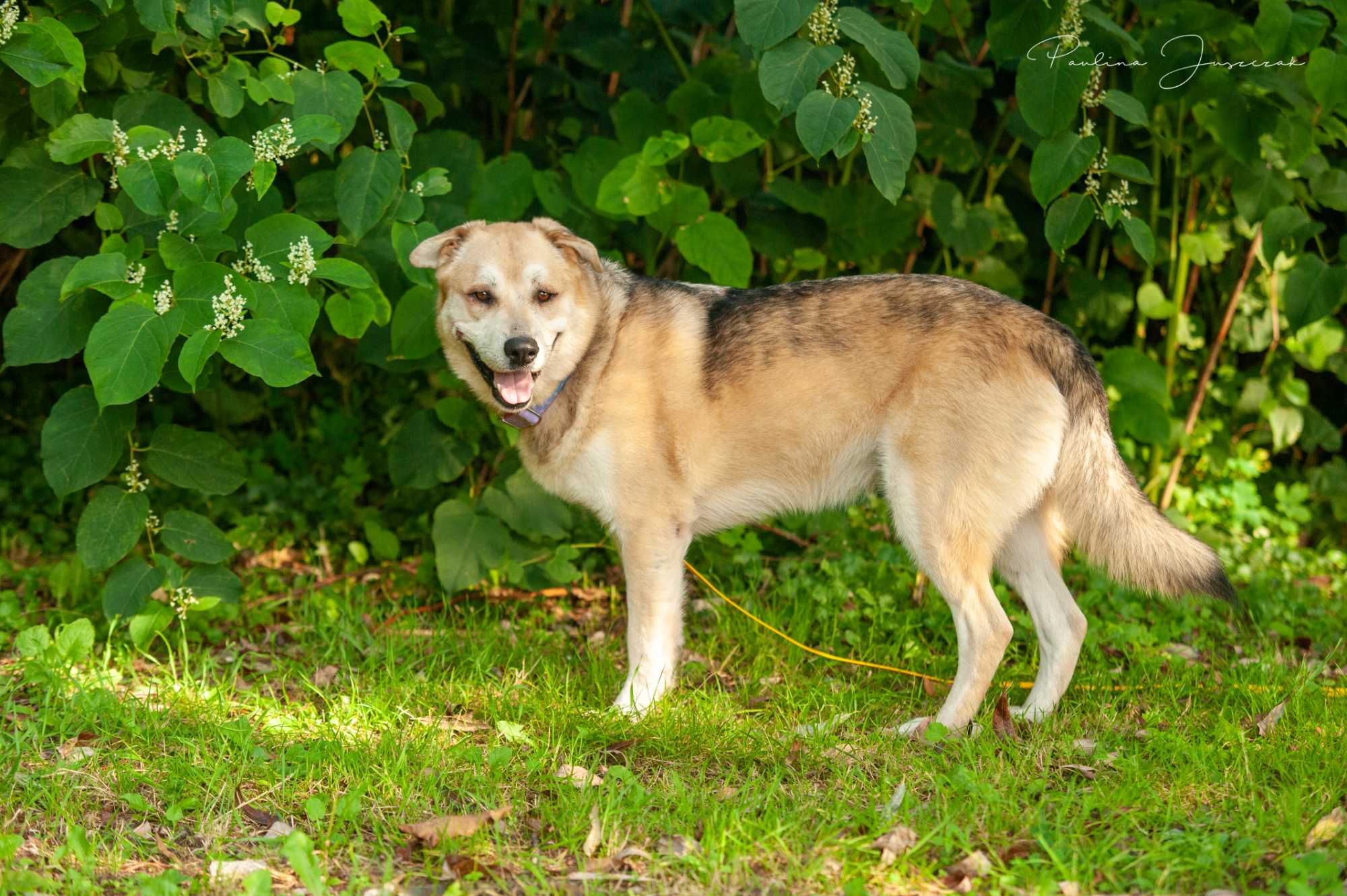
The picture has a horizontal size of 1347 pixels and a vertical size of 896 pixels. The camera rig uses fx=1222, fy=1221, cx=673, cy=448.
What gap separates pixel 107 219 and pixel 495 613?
227 centimetres

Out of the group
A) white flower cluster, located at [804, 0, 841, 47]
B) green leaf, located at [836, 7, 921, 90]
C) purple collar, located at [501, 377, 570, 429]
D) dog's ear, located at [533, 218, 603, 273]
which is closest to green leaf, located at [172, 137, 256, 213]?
dog's ear, located at [533, 218, 603, 273]

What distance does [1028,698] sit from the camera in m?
4.28

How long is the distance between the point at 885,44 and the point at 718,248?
3.61 ft

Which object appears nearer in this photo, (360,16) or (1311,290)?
(360,16)

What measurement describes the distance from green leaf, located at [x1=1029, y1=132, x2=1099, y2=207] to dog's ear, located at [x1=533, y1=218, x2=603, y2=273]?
A: 5.13 ft

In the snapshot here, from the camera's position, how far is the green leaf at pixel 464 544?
5023 millimetres

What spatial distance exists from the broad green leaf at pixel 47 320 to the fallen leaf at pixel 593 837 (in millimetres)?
2315

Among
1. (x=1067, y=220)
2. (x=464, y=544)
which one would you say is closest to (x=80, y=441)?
(x=464, y=544)

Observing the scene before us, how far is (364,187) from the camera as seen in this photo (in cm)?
413

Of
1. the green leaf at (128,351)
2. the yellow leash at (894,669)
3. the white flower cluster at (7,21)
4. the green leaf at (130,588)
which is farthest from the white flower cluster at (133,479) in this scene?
the yellow leash at (894,669)

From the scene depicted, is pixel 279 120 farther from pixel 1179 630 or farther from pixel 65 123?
pixel 1179 630

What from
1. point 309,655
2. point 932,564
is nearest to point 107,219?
point 309,655

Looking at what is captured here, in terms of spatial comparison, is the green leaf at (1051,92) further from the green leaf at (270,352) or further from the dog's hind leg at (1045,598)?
the green leaf at (270,352)

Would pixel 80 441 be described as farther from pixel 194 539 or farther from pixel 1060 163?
pixel 1060 163
